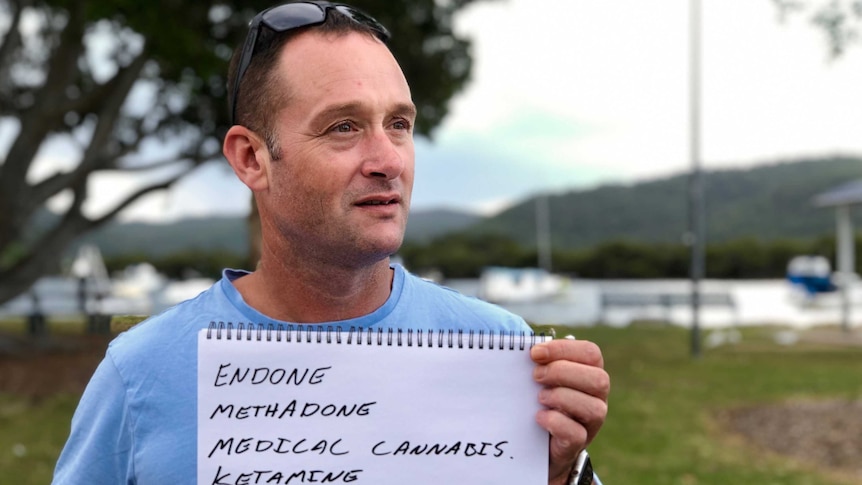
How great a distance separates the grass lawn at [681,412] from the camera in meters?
7.21

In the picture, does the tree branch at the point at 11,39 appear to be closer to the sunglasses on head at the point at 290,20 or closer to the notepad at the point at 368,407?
the sunglasses on head at the point at 290,20

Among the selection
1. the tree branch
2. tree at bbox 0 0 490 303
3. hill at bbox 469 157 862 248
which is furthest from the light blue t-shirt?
hill at bbox 469 157 862 248

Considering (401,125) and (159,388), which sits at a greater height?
(401,125)

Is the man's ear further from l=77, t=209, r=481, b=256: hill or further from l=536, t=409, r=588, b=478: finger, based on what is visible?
l=77, t=209, r=481, b=256: hill

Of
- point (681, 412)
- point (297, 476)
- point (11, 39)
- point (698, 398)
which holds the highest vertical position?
point (11, 39)

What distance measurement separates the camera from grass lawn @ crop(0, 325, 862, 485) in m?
7.21

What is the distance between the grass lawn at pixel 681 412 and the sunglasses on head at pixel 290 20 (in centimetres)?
75

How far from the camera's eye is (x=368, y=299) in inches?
68.2

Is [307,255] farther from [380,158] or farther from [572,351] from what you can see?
[572,351]

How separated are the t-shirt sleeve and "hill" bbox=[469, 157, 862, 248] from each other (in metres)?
75.1

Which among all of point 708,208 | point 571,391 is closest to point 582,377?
point 571,391

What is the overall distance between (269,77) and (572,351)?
77 centimetres

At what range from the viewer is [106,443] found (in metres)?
1.65

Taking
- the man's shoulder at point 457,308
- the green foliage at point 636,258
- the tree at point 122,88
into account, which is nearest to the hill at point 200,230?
the green foliage at point 636,258
